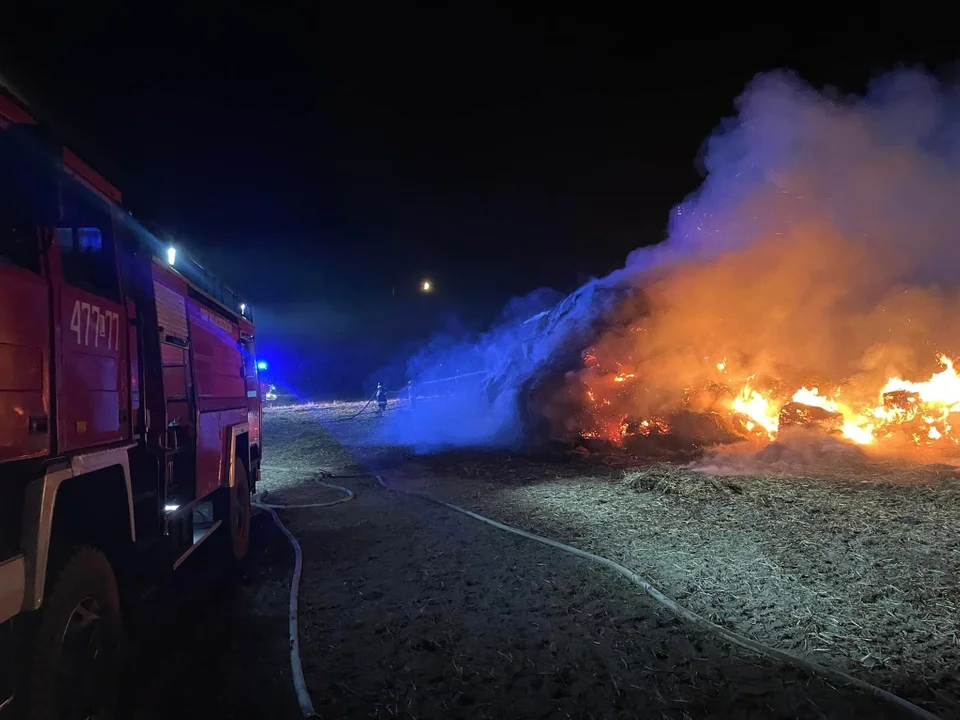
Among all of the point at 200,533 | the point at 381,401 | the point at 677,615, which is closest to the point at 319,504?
the point at 200,533

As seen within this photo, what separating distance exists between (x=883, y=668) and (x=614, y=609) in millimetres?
1902

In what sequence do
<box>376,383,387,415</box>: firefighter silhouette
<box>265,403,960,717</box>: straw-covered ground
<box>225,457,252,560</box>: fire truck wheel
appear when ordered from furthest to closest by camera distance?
<box>376,383,387,415</box>: firefighter silhouette < <box>225,457,252,560</box>: fire truck wheel < <box>265,403,960,717</box>: straw-covered ground

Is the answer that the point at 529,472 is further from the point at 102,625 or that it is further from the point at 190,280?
the point at 102,625

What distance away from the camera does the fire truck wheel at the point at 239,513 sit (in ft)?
22.8

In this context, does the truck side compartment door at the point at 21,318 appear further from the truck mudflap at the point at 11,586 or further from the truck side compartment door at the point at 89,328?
the truck mudflap at the point at 11,586

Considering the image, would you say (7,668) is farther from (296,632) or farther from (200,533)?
(200,533)

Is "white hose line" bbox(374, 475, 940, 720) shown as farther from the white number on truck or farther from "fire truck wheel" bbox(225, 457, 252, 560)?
the white number on truck

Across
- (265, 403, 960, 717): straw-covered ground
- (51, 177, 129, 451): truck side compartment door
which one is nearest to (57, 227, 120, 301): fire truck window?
(51, 177, 129, 451): truck side compartment door

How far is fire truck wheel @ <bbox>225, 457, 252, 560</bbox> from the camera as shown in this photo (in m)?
6.94

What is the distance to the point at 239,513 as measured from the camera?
24.1 ft

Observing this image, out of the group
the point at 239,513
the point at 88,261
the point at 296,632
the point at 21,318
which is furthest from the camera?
the point at 239,513

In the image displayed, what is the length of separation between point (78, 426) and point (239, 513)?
433 cm

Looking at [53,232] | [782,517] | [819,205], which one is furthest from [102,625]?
[819,205]

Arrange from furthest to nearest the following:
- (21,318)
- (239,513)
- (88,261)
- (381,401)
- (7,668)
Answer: (381,401) → (239,513) → (88,261) → (21,318) → (7,668)
